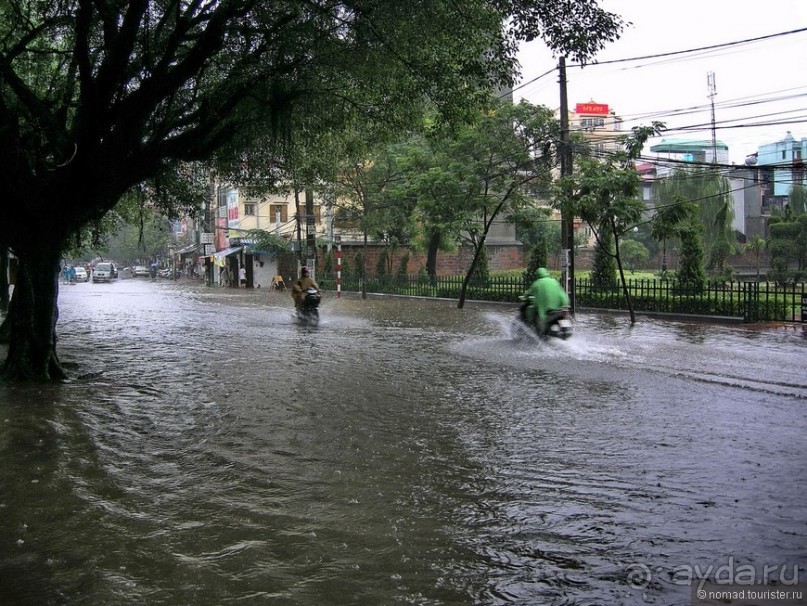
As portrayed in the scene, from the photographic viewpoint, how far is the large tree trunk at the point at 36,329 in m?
10.4

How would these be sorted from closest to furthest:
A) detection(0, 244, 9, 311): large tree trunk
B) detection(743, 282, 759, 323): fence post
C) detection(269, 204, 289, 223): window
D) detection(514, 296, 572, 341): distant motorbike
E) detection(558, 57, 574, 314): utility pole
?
detection(514, 296, 572, 341): distant motorbike → detection(743, 282, 759, 323): fence post → detection(0, 244, 9, 311): large tree trunk → detection(558, 57, 574, 314): utility pole → detection(269, 204, 289, 223): window

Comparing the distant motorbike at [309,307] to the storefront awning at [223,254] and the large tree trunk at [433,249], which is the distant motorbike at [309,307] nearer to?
the large tree trunk at [433,249]

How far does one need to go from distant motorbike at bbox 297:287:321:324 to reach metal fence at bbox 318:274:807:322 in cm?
1005

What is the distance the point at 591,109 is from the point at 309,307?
62.5 metres

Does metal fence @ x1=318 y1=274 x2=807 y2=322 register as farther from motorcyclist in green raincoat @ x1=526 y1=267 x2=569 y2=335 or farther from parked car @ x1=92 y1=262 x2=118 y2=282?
parked car @ x1=92 y1=262 x2=118 y2=282

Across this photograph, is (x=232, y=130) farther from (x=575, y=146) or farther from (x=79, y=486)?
(x=575, y=146)

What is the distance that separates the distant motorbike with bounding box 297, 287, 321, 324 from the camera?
19625 millimetres

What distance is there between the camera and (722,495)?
511 centimetres

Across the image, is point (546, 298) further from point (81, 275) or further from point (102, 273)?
point (81, 275)

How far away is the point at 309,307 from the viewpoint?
19.7 m

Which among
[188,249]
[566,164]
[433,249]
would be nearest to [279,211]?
[433,249]

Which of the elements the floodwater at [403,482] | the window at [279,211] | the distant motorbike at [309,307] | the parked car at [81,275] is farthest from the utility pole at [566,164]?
the parked car at [81,275]

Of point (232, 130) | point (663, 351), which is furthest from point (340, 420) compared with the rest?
point (663, 351)

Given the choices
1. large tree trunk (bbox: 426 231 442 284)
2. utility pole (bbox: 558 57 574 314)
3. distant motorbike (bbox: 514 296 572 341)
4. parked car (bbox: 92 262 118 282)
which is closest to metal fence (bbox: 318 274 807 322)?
large tree trunk (bbox: 426 231 442 284)
